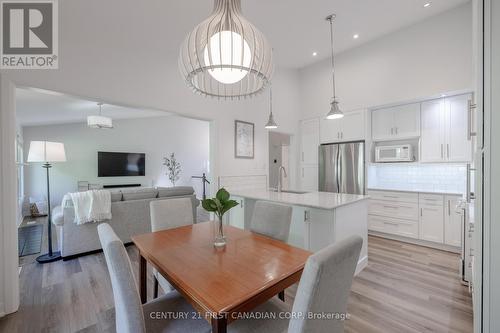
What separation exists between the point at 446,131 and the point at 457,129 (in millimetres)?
126

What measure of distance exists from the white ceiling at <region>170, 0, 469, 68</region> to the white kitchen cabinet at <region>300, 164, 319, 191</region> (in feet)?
7.98

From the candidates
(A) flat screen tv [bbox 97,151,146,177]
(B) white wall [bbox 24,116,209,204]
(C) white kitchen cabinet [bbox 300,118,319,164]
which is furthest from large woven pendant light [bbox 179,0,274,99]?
(A) flat screen tv [bbox 97,151,146,177]

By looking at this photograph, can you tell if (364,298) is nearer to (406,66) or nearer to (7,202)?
(7,202)

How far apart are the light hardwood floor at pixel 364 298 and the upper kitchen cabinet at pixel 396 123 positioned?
6.57 ft

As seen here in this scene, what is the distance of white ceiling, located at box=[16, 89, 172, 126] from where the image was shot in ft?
12.6

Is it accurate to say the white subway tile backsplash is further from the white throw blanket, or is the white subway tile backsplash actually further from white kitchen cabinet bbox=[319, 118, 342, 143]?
the white throw blanket

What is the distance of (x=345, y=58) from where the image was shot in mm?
4336

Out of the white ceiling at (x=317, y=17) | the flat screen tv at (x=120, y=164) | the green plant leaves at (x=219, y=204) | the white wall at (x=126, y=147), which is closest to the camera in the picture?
the green plant leaves at (x=219, y=204)

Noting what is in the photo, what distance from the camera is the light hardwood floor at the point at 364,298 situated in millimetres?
1782

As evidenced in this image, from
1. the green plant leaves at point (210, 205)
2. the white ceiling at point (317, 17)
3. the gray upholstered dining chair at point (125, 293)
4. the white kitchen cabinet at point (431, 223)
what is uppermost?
the white ceiling at point (317, 17)

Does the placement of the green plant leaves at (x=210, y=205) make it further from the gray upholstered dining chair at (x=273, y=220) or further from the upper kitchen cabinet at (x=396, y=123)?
the upper kitchen cabinet at (x=396, y=123)

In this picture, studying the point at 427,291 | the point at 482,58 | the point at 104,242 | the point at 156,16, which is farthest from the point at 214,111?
the point at 427,291

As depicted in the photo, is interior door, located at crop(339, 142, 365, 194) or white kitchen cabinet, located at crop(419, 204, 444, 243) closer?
white kitchen cabinet, located at crop(419, 204, 444, 243)

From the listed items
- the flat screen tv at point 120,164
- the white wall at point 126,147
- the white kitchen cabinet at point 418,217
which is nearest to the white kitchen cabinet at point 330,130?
the white kitchen cabinet at point 418,217
